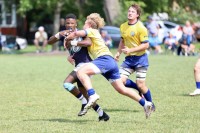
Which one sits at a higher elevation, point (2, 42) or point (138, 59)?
point (138, 59)

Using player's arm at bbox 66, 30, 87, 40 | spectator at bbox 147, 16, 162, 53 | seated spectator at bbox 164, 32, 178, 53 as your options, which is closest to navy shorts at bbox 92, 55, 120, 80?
player's arm at bbox 66, 30, 87, 40

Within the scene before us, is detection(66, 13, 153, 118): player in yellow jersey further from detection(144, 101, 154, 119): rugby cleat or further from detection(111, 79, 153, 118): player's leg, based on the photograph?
detection(144, 101, 154, 119): rugby cleat

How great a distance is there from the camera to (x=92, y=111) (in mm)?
11508

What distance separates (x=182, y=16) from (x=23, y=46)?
1504 cm

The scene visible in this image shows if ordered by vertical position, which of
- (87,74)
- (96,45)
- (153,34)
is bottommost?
(153,34)

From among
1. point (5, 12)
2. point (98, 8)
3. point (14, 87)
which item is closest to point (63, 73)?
point (14, 87)

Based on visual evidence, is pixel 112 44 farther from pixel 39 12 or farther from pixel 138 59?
pixel 138 59

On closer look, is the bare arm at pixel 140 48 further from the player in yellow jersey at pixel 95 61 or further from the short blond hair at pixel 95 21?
the short blond hair at pixel 95 21

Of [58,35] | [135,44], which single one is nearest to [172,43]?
[135,44]

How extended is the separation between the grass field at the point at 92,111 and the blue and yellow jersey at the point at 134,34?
1250mm

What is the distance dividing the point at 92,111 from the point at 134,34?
65.6 inches

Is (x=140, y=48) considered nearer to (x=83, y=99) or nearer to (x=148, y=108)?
(x=148, y=108)

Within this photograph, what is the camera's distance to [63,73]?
21.4 m

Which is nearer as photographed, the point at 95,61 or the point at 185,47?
the point at 95,61
